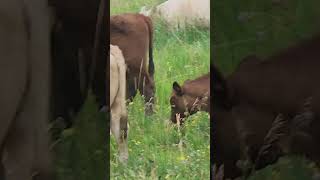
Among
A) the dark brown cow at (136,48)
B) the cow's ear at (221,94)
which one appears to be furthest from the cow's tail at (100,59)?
the dark brown cow at (136,48)

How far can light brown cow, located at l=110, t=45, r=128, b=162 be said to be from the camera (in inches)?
152

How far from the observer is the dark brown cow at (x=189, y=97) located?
3.99 meters

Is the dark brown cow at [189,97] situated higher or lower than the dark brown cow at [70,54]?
lower

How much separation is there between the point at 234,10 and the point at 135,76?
151 centimetres

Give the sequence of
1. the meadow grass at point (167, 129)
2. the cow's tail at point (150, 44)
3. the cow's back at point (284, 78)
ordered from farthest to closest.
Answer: the cow's tail at point (150, 44), the meadow grass at point (167, 129), the cow's back at point (284, 78)

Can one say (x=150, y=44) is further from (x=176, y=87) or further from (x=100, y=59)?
(x=100, y=59)

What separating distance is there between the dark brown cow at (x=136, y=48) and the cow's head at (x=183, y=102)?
0.18m

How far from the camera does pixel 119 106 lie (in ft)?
12.8

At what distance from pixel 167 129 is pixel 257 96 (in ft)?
4.29

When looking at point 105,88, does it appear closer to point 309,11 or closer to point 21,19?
point 21,19

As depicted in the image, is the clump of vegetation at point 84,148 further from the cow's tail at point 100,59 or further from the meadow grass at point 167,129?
the meadow grass at point 167,129

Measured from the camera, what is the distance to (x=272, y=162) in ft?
8.58

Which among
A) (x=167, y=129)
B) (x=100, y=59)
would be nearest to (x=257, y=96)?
(x=100, y=59)

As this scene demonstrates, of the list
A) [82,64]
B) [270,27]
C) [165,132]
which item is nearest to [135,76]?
[165,132]
